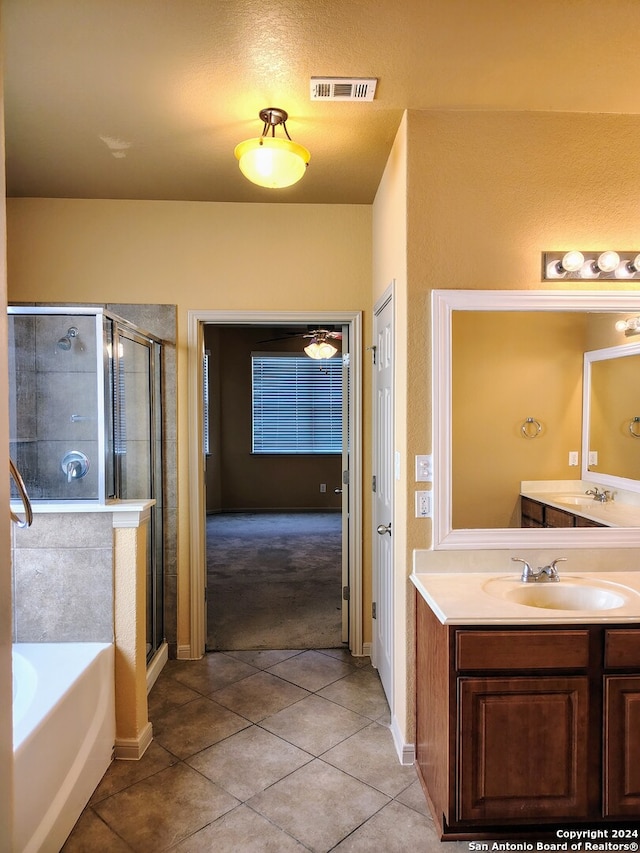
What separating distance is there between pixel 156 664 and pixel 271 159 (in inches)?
107

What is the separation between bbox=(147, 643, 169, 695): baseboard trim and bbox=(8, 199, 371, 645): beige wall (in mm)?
120

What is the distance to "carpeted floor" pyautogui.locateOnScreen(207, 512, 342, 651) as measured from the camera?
377cm

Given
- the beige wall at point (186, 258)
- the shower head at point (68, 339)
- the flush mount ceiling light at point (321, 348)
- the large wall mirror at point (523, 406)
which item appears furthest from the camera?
the flush mount ceiling light at point (321, 348)

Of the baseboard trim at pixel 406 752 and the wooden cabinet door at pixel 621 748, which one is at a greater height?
the wooden cabinet door at pixel 621 748

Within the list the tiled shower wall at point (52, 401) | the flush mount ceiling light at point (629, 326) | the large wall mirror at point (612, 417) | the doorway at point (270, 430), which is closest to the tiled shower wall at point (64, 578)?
the tiled shower wall at point (52, 401)

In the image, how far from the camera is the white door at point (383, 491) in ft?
9.10

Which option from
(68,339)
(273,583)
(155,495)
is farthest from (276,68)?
(273,583)

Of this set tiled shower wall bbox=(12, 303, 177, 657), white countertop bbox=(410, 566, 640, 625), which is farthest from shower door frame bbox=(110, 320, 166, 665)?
white countertop bbox=(410, 566, 640, 625)

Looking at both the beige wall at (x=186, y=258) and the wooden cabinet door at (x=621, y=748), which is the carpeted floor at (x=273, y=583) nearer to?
the beige wall at (x=186, y=258)

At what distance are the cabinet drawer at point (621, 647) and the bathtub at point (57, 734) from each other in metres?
1.88

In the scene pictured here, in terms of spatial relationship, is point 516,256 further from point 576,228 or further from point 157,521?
point 157,521

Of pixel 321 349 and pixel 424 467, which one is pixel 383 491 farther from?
pixel 321 349

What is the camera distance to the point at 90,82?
2.14 metres

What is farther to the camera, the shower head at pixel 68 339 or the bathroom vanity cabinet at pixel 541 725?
the shower head at pixel 68 339
